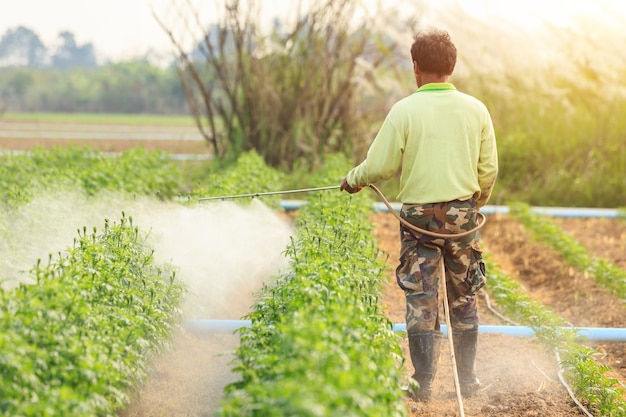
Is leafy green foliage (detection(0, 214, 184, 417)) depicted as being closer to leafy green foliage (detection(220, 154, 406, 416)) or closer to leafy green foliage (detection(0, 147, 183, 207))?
leafy green foliage (detection(220, 154, 406, 416))

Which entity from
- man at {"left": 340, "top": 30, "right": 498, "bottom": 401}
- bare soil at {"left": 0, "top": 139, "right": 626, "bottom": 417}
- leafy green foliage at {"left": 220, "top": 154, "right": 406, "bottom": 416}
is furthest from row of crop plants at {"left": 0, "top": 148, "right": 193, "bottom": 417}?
man at {"left": 340, "top": 30, "right": 498, "bottom": 401}

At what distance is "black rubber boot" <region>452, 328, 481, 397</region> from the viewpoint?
16.4ft

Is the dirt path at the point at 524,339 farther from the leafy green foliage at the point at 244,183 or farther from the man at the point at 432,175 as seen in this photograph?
the leafy green foliage at the point at 244,183

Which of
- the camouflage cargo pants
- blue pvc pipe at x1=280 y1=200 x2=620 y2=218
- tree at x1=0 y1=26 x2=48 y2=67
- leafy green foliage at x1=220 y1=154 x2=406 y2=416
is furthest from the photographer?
tree at x1=0 y1=26 x2=48 y2=67

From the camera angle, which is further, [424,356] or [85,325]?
[424,356]

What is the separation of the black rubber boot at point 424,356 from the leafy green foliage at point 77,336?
1.21 meters

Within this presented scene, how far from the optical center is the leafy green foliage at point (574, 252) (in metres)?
7.13

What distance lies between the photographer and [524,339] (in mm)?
5934

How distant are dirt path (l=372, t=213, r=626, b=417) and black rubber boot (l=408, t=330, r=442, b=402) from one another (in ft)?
0.22

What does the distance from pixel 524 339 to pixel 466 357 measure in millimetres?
1038

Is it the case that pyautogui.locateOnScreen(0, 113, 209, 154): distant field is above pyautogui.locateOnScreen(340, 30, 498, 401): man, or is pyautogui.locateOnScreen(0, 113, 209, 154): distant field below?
below

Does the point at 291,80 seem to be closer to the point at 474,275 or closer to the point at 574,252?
the point at 574,252

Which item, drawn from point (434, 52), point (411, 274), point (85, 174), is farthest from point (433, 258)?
point (85, 174)

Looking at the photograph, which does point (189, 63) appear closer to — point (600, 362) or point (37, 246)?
point (37, 246)
